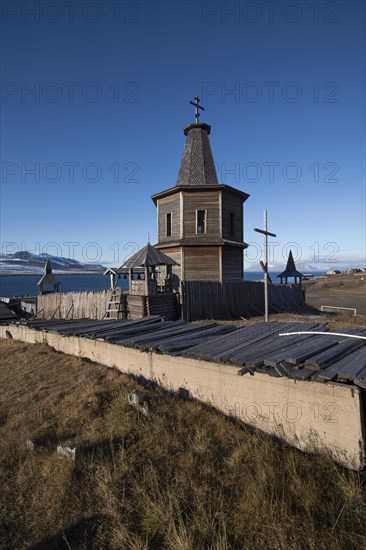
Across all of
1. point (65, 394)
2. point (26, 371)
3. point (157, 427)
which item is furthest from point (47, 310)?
point (157, 427)

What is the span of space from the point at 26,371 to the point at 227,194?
1986 cm

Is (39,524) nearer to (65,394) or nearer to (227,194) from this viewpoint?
(65,394)

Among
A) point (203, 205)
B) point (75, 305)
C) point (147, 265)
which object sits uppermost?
point (203, 205)

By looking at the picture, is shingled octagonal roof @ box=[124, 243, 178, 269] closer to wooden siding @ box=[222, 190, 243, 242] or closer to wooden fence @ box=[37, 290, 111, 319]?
wooden fence @ box=[37, 290, 111, 319]

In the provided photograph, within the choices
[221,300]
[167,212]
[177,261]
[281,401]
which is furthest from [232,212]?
[281,401]

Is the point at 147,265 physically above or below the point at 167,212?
below

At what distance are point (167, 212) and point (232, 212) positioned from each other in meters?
5.41

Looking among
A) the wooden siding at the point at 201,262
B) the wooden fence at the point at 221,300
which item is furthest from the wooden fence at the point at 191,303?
the wooden siding at the point at 201,262

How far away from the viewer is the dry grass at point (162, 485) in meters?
4.27

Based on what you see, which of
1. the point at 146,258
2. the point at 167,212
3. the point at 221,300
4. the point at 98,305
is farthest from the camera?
the point at 167,212

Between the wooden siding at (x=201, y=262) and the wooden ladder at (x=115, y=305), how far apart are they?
21.2ft

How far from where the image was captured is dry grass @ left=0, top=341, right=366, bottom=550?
4273 mm

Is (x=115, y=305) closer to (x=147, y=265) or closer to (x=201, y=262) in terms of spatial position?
(x=147, y=265)

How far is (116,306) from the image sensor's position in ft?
63.7
